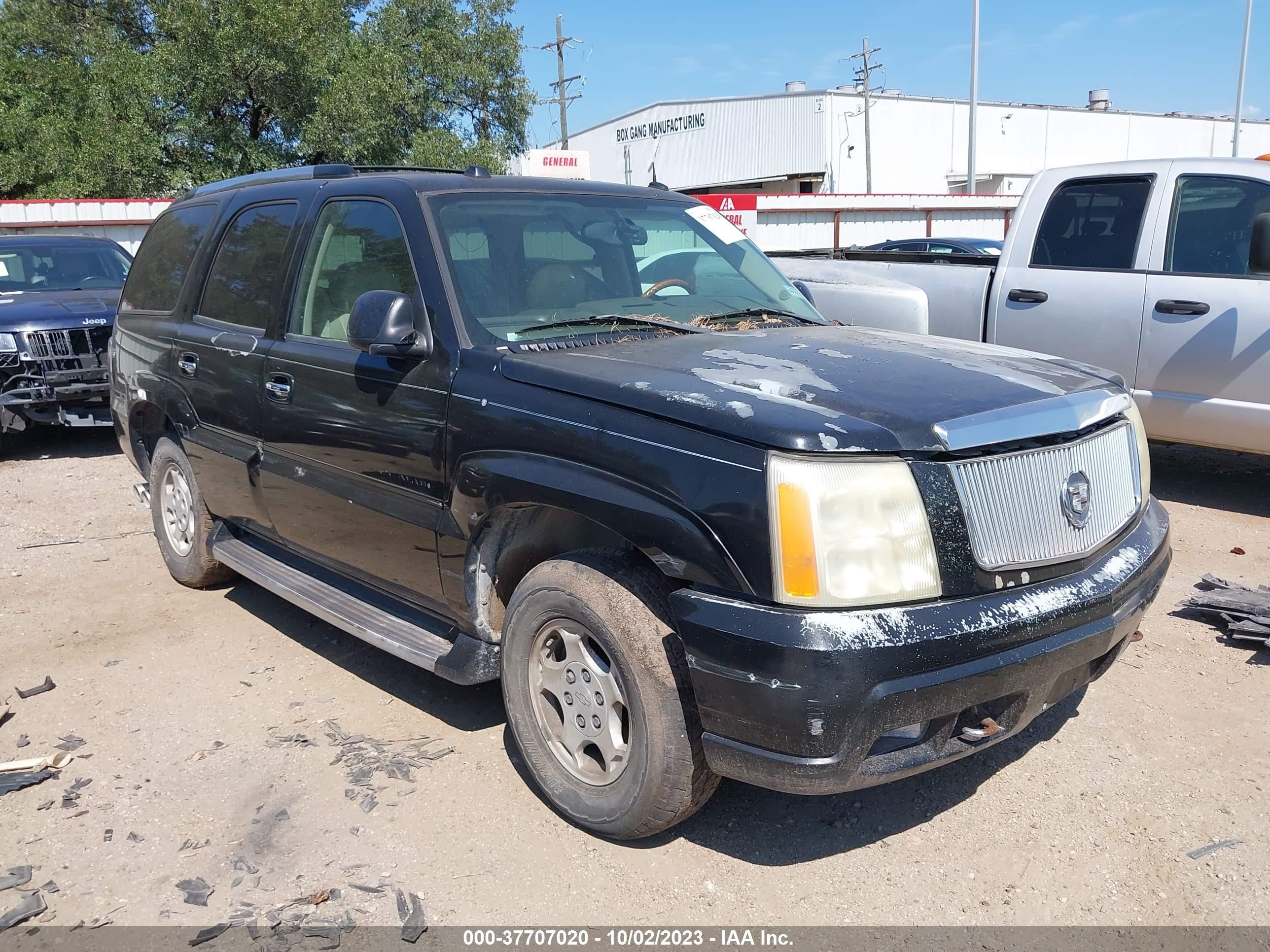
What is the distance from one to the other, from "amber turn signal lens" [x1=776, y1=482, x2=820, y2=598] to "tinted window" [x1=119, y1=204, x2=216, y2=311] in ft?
12.2

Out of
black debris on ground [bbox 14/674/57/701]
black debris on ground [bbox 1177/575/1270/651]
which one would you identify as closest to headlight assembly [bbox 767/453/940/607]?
black debris on ground [bbox 1177/575/1270/651]

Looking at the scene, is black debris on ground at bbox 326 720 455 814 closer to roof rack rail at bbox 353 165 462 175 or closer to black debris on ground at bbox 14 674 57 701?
black debris on ground at bbox 14 674 57 701

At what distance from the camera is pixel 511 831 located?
3197 millimetres

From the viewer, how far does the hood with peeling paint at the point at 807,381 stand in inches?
102

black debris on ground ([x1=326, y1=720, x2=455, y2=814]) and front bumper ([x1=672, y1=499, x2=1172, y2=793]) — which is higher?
front bumper ([x1=672, y1=499, x2=1172, y2=793])

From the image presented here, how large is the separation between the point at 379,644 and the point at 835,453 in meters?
1.92

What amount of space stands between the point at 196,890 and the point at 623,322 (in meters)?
2.24

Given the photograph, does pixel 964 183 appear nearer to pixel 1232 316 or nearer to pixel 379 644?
pixel 1232 316

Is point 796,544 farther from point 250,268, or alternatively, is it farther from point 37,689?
point 37,689

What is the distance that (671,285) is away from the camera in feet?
13.2

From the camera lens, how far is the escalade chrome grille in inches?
105

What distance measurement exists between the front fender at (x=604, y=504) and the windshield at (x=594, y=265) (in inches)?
20.3

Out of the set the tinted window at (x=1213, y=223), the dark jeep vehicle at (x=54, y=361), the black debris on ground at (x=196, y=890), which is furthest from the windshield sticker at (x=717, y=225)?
the dark jeep vehicle at (x=54, y=361)

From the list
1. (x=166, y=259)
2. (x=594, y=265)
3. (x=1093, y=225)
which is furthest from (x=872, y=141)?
(x=594, y=265)
